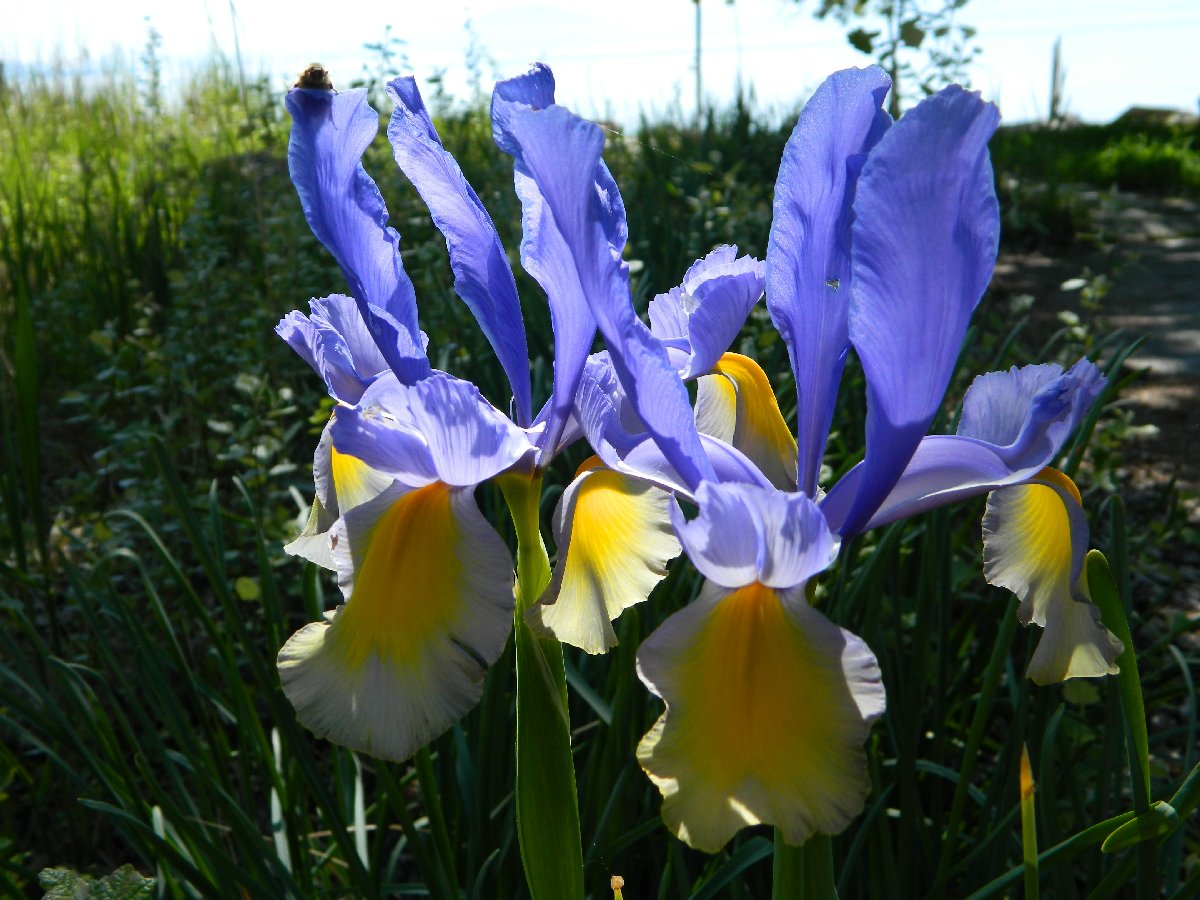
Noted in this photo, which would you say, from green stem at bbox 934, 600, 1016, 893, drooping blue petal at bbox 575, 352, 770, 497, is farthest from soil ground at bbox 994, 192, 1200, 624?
drooping blue petal at bbox 575, 352, 770, 497

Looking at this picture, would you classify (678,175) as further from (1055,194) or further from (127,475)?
(1055,194)

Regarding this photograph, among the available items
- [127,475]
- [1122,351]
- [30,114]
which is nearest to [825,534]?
[1122,351]

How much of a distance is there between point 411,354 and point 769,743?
15.7 inches

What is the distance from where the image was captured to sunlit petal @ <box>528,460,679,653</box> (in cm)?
74

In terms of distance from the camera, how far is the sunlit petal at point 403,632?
2.38ft

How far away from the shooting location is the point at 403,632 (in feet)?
2.46

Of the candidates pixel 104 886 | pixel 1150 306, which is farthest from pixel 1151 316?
pixel 104 886

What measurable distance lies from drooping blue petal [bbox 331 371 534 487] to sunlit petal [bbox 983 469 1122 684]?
1.26 feet

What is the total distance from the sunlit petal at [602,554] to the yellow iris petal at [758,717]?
0.08 m

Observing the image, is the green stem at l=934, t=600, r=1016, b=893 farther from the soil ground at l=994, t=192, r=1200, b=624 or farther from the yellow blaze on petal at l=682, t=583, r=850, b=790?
the soil ground at l=994, t=192, r=1200, b=624

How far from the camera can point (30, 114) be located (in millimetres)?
7254

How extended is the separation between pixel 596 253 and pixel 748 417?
35 cm

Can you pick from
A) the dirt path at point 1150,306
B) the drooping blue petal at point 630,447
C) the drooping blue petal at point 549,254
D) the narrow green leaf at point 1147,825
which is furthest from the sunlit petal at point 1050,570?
the dirt path at point 1150,306

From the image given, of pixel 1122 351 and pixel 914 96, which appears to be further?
pixel 914 96
